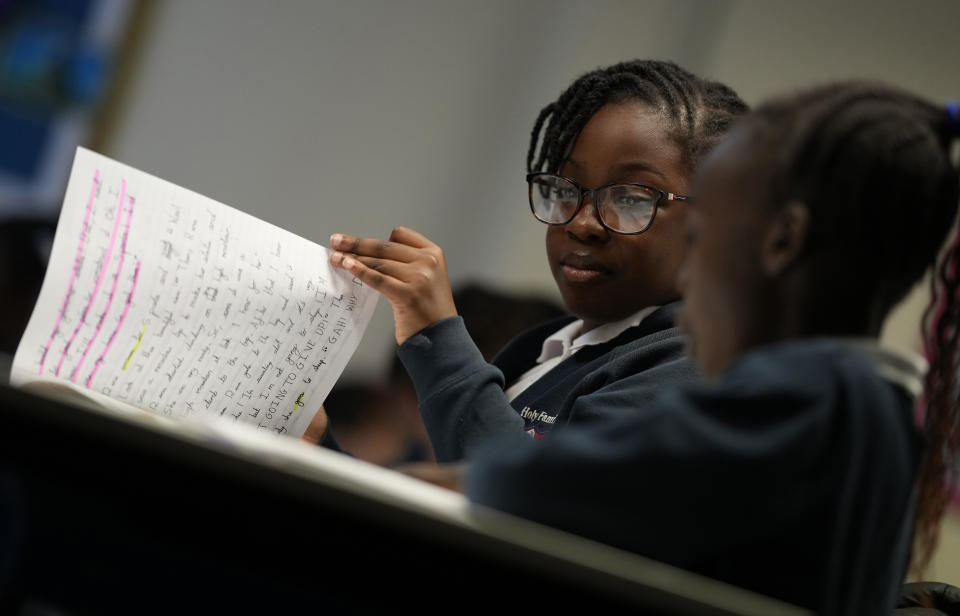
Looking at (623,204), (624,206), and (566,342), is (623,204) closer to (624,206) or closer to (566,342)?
(624,206)

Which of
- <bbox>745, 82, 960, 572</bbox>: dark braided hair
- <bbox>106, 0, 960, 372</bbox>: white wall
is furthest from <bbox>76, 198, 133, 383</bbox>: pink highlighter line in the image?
<bbox>106, 0, 960, 372</bbox>: white wall

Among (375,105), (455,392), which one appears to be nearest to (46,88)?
(375,105)

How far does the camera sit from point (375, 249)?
3.26ft

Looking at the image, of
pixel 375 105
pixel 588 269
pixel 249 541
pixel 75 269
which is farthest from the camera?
pixel 375 105

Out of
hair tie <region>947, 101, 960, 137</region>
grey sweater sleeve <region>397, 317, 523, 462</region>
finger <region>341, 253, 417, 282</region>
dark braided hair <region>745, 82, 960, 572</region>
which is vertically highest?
hair tie <region>947, 101, 960, 137</region>

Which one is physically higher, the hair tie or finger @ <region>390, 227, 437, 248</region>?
the hair tie

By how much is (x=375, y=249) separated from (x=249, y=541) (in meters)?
0.54

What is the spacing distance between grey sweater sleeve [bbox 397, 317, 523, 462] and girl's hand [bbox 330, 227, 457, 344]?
23 millimetres

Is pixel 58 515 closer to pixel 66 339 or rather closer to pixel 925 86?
pixel 66 339

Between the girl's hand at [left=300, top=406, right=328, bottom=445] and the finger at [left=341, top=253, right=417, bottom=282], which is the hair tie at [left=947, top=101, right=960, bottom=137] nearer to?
the finger at [left=341, top=253, right=417, bottom=282]

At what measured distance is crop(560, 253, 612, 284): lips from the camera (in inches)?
42.1

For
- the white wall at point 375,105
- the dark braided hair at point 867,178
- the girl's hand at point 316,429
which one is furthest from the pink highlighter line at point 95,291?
the white wall at point 375,105

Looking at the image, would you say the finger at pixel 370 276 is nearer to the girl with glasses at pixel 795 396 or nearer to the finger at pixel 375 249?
the finger at pixel 375 249

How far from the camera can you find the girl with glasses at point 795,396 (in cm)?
51
